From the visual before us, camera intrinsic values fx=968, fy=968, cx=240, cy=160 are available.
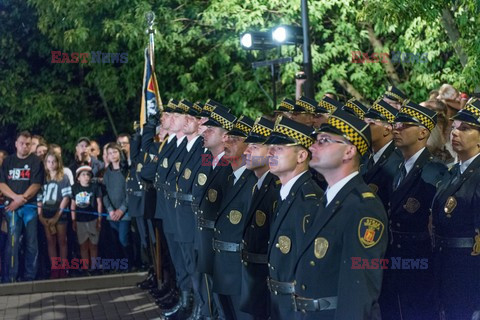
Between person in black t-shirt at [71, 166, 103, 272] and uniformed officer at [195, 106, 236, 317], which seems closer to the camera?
uniformed officer at [195, 106, 236, 317]

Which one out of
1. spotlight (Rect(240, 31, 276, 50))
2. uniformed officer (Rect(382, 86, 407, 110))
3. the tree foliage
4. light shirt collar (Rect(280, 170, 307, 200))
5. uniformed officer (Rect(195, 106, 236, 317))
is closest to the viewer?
light shirt collar (Rect(280, 170, 307, 200))

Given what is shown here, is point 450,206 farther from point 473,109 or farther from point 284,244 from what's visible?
point 284,244

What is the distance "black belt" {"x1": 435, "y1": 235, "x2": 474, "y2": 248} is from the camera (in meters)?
6.59

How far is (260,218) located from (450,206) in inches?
53.3

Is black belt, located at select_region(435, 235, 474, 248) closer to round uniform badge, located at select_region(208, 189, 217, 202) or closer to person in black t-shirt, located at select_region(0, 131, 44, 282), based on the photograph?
round uniform badge, located at select_region(208, 189, 217, 202)

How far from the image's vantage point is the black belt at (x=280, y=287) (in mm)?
5797

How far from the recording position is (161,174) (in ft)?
35.8

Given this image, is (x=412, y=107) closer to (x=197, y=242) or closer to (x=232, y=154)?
(x=232, y=154)

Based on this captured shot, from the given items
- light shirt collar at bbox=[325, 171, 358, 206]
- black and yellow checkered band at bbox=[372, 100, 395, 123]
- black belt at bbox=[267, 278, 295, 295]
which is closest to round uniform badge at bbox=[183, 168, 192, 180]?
black and yellow checkered band at bbox=[372, 100, 395, 123]

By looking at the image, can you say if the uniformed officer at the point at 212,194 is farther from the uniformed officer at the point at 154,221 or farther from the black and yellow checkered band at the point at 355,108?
the uniformed officer at the point at 154,221

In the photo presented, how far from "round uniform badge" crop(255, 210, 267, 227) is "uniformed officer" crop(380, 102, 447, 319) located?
913 millimetres

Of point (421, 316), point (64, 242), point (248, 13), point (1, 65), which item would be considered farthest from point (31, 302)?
point (1, 65)

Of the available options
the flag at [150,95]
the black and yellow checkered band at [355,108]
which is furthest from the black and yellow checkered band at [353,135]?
the flag at [150,95]

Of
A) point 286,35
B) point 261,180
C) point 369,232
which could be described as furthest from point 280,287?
point 286,35
